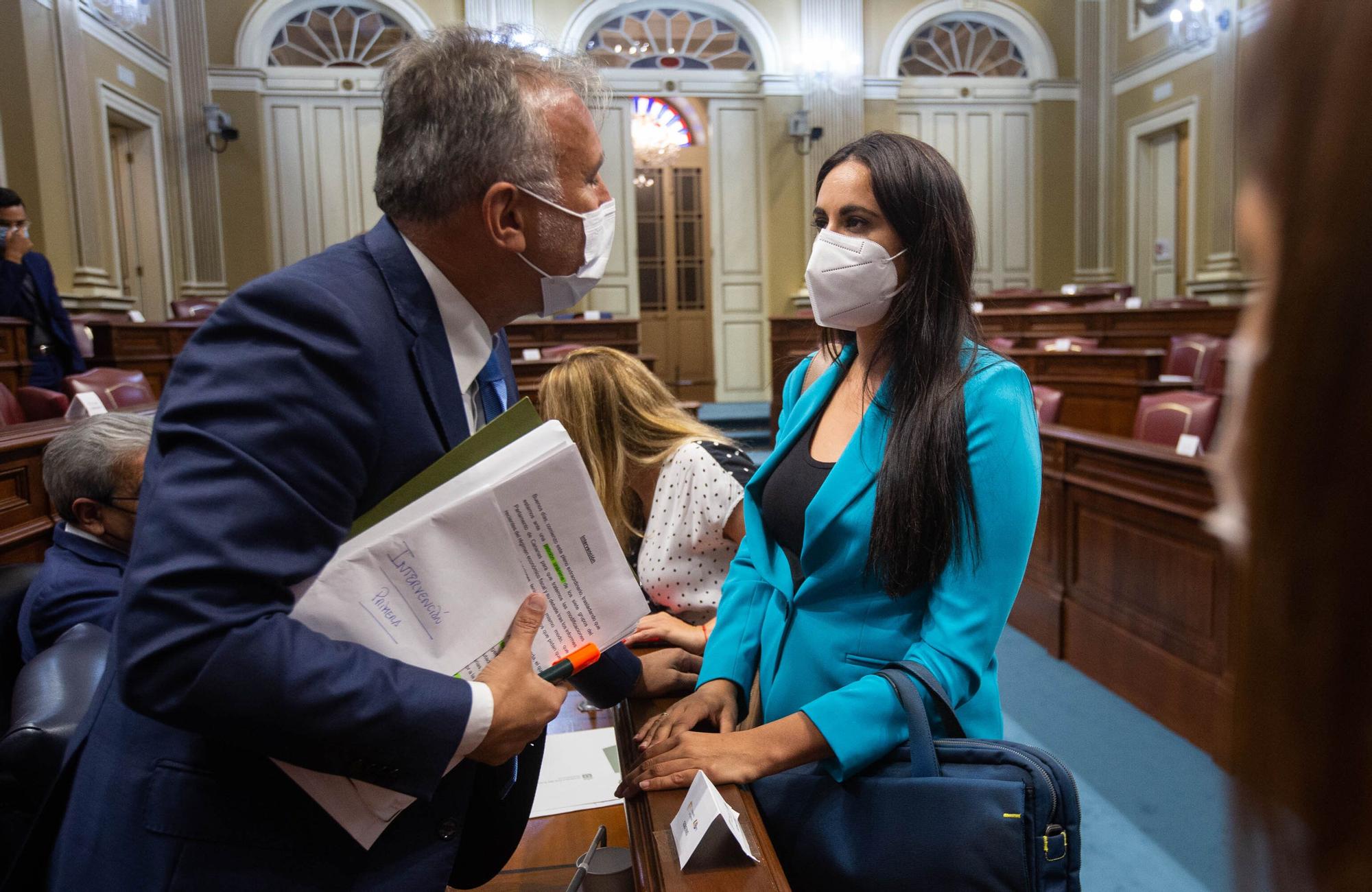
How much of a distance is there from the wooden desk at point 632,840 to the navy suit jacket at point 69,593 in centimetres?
86

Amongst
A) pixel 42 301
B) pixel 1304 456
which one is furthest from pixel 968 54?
pixel 1304 456

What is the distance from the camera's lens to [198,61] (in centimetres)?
1000

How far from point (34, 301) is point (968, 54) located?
1042cm

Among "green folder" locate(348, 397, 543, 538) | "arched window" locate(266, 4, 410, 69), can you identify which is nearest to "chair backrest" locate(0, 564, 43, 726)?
"green folder" locate(348, 397, 543, 538)

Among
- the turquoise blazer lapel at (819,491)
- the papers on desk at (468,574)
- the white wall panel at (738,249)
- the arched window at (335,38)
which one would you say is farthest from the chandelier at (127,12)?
the papers on desk at (468,574)

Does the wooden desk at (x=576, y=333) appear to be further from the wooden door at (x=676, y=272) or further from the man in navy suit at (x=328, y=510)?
the man in navy suit at (x=328, y=510)

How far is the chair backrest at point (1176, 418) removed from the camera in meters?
3.60

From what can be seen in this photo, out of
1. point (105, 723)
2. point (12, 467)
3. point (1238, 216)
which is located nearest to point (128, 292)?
point (12, 467)

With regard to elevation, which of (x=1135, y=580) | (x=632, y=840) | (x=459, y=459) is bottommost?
(x=1135, y=580)

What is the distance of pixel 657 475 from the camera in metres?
2.16

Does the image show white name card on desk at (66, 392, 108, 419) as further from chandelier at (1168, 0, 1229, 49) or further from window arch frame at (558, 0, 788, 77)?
chandelier at (1168, 0, 1229, 49)

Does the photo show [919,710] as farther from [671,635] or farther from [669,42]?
[669,42]

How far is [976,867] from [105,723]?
927 millimetres

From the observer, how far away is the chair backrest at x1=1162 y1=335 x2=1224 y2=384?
6.18 metres
